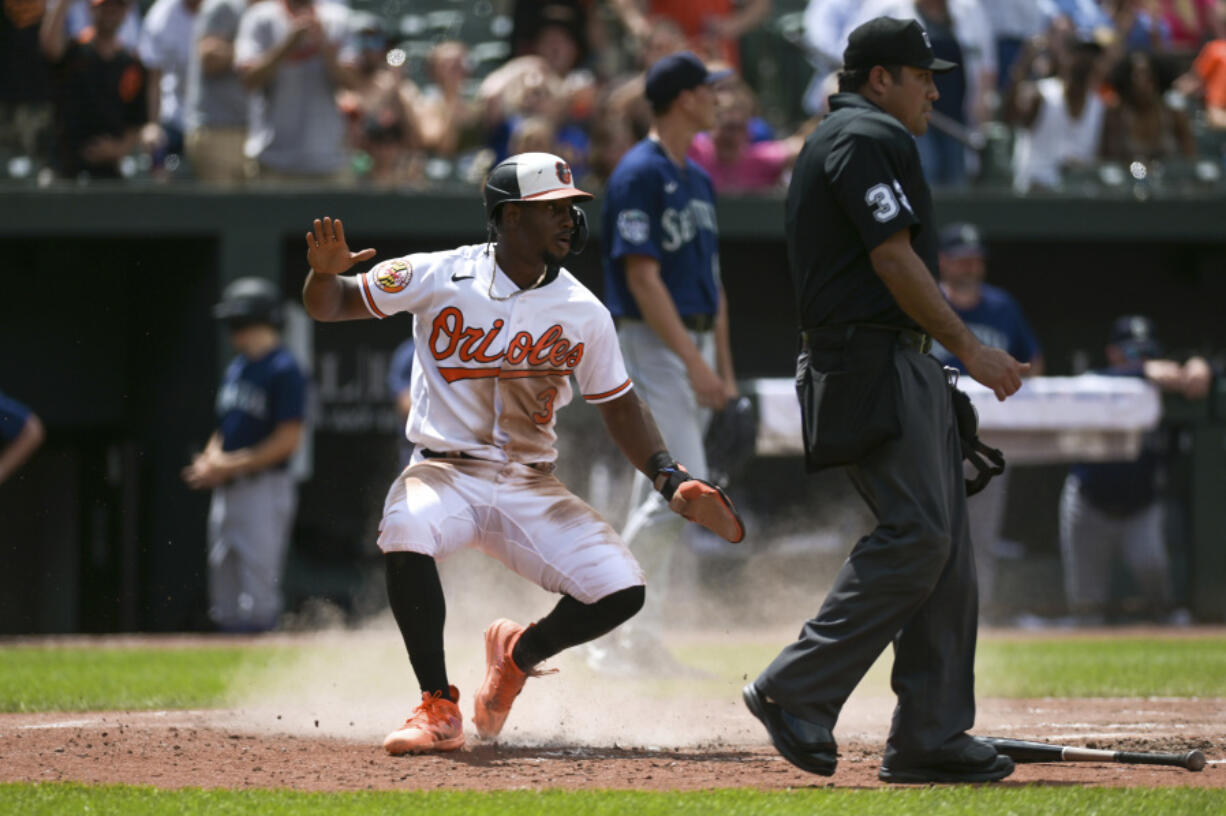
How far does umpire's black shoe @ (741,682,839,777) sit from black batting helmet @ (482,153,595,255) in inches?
56.8

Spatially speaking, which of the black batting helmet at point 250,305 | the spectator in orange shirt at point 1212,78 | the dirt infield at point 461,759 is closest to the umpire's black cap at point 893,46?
the dirt infield at point 461,759

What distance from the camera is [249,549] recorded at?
9.77 m

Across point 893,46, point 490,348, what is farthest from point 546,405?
point 893,46

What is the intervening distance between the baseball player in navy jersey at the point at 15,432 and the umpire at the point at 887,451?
4.58 m

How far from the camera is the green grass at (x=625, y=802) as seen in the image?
Answer: 383 cm

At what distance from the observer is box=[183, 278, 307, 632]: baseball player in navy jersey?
32.2 ft

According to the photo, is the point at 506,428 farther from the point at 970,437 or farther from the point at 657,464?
the point at 970,437

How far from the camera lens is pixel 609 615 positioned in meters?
4.87

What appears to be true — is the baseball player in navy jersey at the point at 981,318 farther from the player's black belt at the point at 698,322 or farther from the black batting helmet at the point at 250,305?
the black batting helmet at the point at 250,305

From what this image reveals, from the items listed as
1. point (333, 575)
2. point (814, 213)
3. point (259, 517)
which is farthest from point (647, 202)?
point (333, 575)

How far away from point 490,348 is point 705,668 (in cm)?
304

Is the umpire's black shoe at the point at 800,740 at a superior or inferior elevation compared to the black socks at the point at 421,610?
inferior

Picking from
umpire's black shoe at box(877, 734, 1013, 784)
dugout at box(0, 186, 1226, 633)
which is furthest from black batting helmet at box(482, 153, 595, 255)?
dugout at box(0, 186, 1226, 633)

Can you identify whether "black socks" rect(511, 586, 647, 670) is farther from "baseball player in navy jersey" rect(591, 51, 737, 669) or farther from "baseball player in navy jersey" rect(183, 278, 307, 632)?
"baseball player in navy jersey" rect(183, 278, 307, 632)
